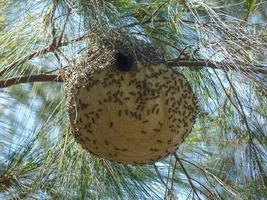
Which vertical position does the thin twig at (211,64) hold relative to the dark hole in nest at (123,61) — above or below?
above

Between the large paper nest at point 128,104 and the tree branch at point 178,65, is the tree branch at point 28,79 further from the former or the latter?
the large paper nest at point 128,104

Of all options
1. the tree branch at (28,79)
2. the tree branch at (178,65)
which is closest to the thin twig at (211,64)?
the tree branch at (178,65)

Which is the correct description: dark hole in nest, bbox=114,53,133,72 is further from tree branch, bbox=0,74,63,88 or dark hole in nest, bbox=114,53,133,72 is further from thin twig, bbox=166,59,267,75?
tree branch, bbox=0,74,63,88

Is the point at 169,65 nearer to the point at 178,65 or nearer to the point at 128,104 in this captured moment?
the point at 178,65

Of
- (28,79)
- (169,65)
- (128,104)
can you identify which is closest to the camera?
(128,104)

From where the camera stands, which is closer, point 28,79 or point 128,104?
point 128,104

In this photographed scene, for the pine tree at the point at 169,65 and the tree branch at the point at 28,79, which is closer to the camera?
the pine tree at the point at 169,65

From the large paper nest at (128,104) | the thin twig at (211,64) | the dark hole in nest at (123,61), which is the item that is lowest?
the large paper nest at (128,104)

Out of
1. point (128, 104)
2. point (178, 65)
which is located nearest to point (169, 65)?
point (178, 65)

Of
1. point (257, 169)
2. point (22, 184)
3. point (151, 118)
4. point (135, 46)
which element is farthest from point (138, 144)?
point (22, 184)
